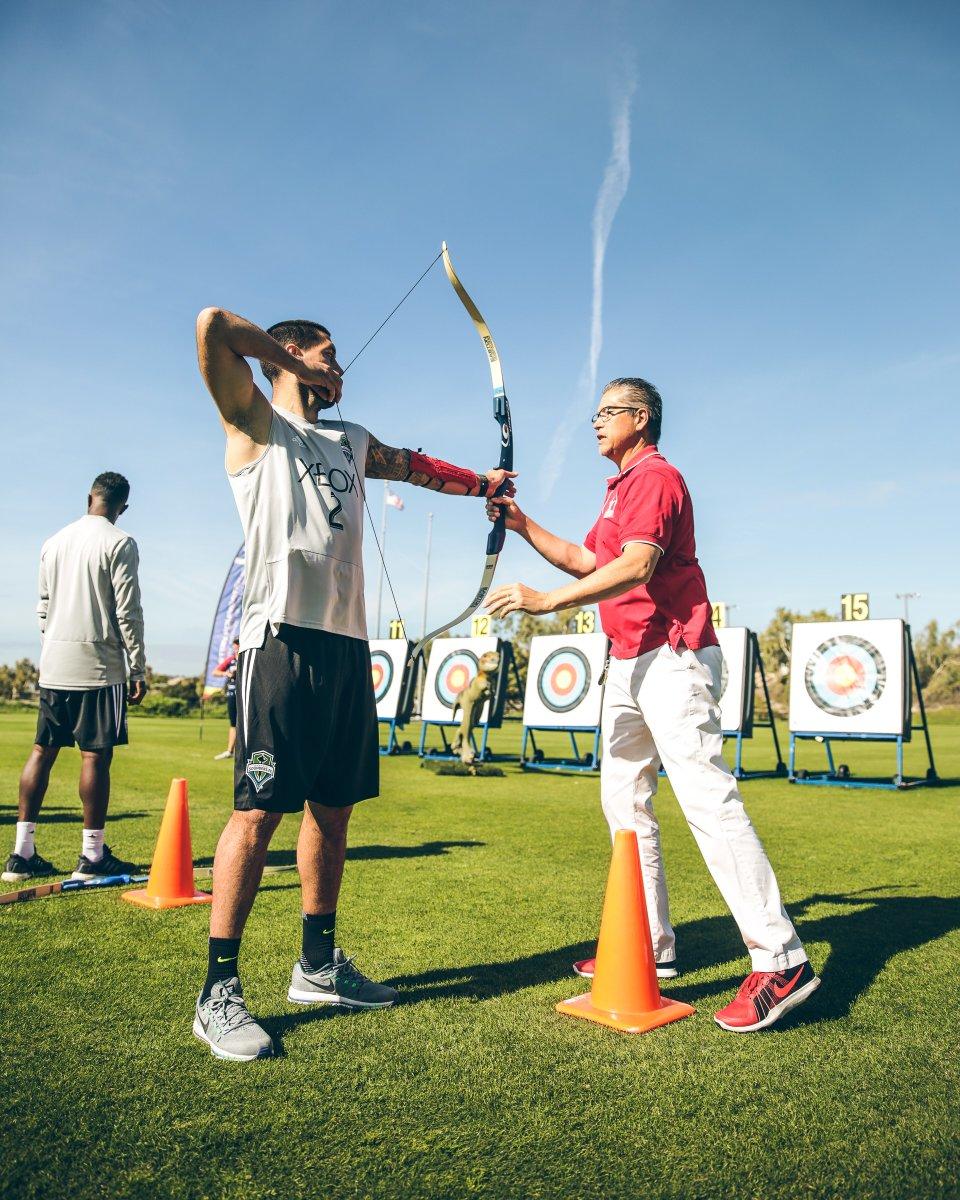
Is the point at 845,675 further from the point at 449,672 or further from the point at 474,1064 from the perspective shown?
the point at 474,1064

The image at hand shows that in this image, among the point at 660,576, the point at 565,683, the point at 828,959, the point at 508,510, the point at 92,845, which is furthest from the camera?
the point at 565,683

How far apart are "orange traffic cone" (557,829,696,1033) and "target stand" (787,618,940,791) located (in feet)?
29.0

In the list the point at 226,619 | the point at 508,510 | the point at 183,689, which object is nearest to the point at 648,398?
the point at 508,510

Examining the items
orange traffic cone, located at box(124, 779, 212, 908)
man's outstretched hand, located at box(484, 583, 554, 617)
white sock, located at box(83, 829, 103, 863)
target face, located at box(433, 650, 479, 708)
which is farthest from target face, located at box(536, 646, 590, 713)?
man's outstretched hand, located at box(484, 583, 554, 617)

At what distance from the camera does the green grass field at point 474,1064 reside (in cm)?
175

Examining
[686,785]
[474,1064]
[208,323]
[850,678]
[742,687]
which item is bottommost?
[474,1064]

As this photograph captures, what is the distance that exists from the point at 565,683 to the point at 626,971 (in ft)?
36.8

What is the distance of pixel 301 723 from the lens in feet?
8.59

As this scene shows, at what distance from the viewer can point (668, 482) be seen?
3020mm

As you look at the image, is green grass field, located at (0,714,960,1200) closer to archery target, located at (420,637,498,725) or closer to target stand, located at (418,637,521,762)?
target stand, located at (418,637,521,762)

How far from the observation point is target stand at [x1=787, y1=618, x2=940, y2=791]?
437 inches

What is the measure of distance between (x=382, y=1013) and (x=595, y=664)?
11485 millimetres

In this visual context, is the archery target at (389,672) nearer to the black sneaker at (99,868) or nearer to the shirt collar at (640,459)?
Result: the black sneaker at (99,868)

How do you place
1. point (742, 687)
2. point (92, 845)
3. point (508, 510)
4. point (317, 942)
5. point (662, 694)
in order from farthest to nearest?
point (742, 687) → point (92, 845) → point (508, 510) → point (662, 694) → point (317, 942)
